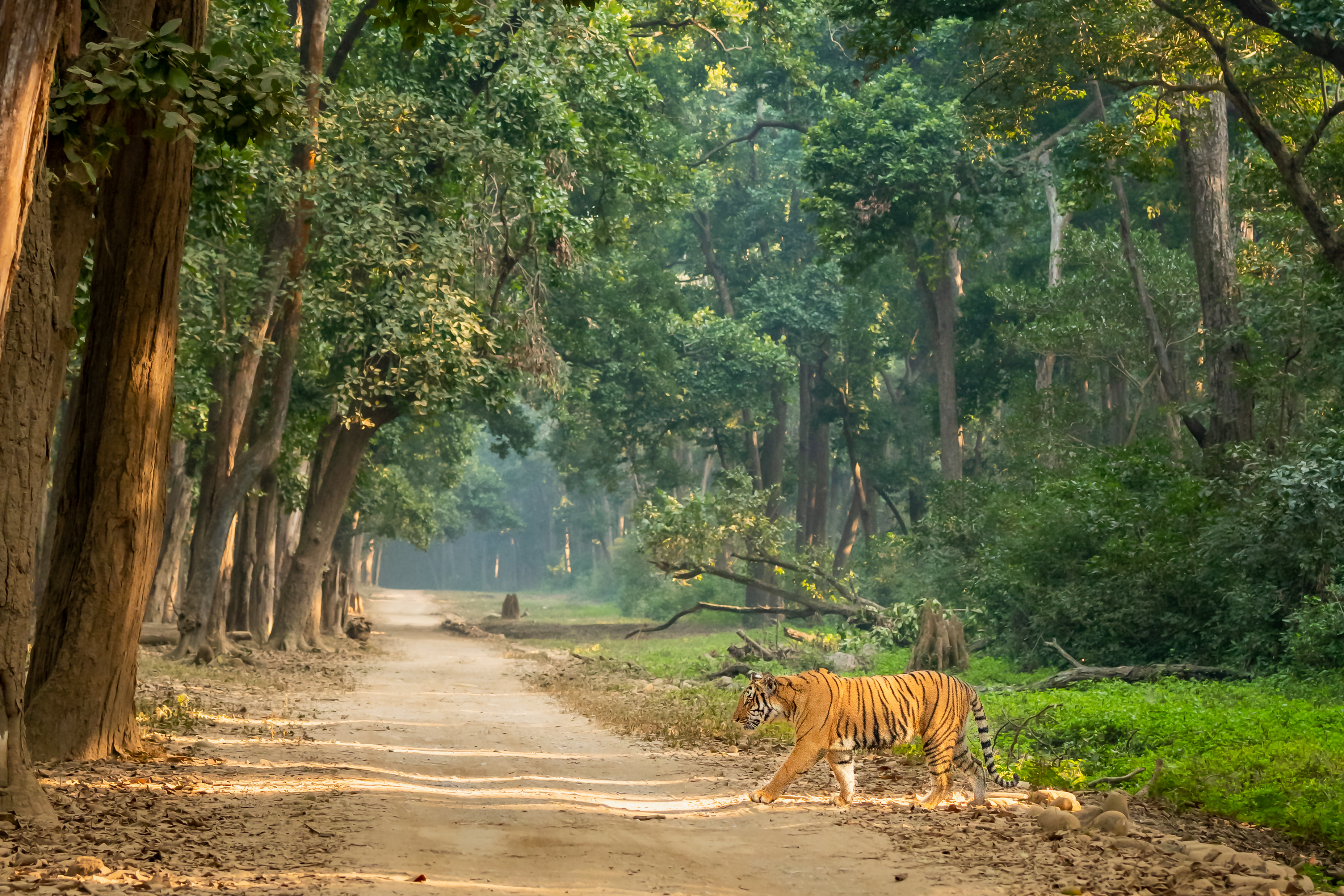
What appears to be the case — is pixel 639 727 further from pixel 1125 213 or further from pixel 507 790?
pixel 1125 213

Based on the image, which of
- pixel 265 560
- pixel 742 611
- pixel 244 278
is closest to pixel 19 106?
pixel 244 278

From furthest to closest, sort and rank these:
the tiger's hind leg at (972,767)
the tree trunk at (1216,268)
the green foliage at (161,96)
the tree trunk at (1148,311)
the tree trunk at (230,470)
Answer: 1. the tree trunk at (1148,311)
2. the tree trunk at (230,470)
3. the tree trunk at (1216,268)
4. the tiger's hind leg at (972,767)
5. the green foliage at (161,96)

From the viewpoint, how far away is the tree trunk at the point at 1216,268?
17656 mm

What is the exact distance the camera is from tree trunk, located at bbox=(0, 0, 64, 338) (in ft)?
16.5

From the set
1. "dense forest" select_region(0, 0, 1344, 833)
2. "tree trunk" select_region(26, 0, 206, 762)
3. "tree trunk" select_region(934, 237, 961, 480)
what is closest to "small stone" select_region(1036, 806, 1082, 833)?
"dense forest" select_region(0, 0, 1344, 833)

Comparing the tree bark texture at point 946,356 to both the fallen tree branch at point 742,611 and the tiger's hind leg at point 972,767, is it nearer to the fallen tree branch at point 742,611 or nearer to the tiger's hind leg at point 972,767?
the fallen tree branch at point 742,611

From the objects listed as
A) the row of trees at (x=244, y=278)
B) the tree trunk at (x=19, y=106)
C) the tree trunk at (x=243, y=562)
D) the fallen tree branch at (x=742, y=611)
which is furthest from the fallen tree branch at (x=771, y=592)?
the tree trunk at (x=19, y=106)

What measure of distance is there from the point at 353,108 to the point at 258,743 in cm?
1077

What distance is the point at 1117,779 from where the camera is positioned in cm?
896

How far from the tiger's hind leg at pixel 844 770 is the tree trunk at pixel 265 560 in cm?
1564

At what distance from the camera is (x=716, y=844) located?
22.7 ft

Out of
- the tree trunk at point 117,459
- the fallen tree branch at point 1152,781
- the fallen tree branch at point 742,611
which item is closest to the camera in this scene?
the tree trunk at point 117,459

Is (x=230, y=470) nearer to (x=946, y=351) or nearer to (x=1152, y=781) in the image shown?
(x=1152, y=781)

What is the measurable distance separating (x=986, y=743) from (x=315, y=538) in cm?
1634
